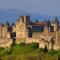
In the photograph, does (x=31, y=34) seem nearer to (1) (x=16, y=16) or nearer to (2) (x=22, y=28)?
(2) (x=22, y=28)

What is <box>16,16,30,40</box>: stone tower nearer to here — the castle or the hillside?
the castle

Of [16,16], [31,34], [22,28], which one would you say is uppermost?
[16,16]

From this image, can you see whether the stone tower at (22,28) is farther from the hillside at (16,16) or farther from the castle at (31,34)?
the hillside at (16,16)

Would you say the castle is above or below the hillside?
below

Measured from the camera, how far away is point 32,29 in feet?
111

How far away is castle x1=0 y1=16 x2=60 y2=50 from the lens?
2674cm

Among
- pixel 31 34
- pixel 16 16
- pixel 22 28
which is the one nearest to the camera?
pixel 31 34

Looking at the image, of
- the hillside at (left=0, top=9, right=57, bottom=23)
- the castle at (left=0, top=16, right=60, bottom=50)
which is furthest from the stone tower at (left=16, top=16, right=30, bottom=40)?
the hillside at (left=0, top=9, right=57, bottom=23)

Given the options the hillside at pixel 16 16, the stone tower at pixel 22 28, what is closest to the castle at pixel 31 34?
the stone tower at pixel 22 28

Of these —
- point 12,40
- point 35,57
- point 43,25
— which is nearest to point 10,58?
point 35,57

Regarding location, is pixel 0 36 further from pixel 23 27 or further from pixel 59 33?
pixel 59 33

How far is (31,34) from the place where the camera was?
3206cm

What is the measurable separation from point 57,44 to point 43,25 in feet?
34.2

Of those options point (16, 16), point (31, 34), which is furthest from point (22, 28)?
point (16, 16)
